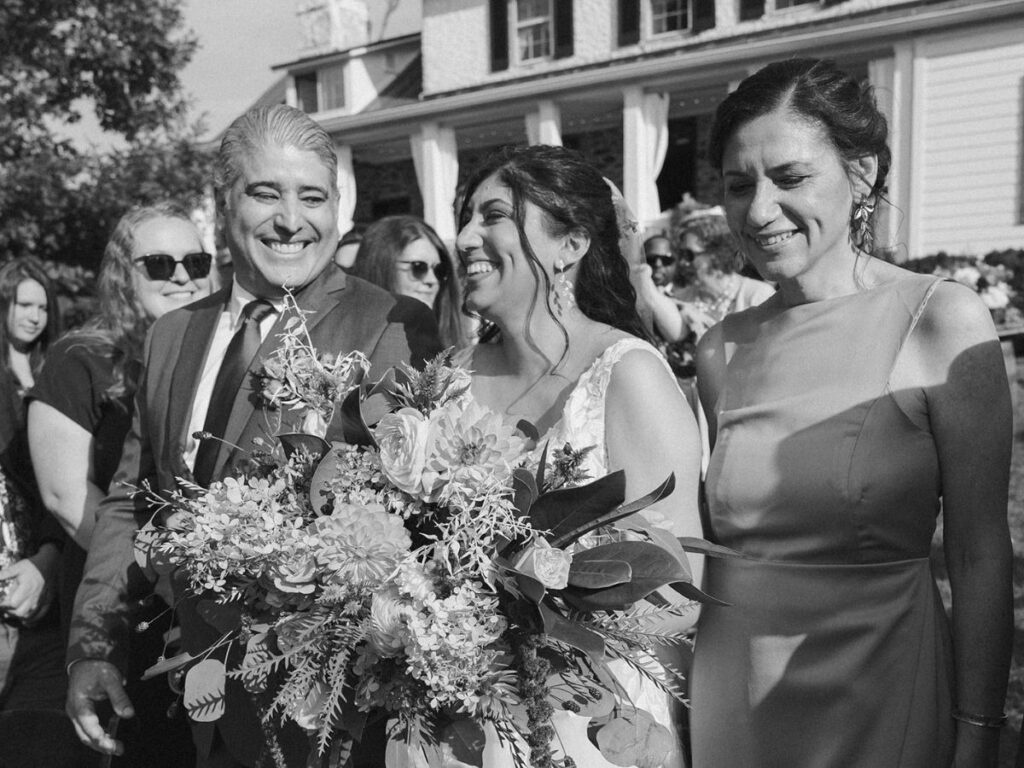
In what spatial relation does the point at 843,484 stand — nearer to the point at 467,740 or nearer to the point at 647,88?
the point at 467,740

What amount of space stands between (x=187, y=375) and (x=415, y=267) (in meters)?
2.18

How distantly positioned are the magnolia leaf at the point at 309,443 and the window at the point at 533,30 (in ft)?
64.7

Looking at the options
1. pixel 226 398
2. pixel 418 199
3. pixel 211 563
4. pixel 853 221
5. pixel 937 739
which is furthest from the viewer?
pixel 418 199

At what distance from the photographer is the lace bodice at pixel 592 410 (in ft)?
7.68

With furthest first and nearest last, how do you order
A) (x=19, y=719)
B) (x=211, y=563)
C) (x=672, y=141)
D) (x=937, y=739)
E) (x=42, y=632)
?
(x=672, y=141) < (x=42, y=632) < (x=19, y=719) < (x=937, y=739) < (x=211, y=563)

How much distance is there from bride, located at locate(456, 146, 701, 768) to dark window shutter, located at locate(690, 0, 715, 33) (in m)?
16.6

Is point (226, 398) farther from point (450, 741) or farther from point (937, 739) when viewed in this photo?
point (937, 739)

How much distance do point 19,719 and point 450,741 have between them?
216 centimetres

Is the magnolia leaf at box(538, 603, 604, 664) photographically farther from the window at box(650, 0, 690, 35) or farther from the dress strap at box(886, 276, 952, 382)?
the window at box(650, 0, 690, 35)

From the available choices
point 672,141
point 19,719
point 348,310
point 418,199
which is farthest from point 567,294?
point 418,199

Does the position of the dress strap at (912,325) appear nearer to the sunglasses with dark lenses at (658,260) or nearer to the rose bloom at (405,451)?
the rose bloom at (405,451)

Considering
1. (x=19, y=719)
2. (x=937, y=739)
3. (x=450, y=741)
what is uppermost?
(x=450, y=741)

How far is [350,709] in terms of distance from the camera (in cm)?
171

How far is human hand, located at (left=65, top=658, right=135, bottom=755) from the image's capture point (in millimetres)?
2602
